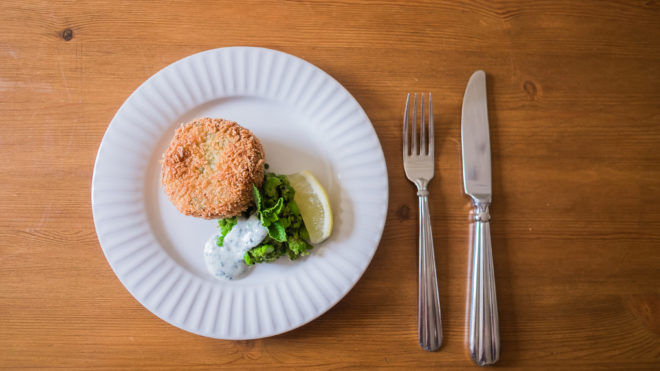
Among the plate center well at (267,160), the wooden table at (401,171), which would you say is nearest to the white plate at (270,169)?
the plate center well at (267,160)

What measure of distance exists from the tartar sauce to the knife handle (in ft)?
3.23

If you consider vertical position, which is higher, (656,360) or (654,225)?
(654,225)

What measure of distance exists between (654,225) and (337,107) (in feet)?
5.21

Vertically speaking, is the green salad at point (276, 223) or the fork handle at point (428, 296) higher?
the green salad at point (276, 223)

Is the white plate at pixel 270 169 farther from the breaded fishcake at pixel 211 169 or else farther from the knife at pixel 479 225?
the knife at pixel 479 225

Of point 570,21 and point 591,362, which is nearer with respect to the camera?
point 591,362

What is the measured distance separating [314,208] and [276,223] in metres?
0.18

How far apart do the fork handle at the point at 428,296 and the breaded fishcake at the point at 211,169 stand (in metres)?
0.76

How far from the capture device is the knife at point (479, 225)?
1750mm

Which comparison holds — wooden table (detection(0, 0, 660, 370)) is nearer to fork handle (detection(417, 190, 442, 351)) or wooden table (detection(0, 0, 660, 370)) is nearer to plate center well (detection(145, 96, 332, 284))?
fork handle (detection(417, 190, 442, 351))

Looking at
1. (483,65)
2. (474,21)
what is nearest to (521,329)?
(483,65)

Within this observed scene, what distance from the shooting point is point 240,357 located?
177cm

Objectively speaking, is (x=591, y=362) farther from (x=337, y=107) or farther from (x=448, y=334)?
(x=337, y=107)

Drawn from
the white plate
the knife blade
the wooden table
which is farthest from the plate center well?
the knife blade
